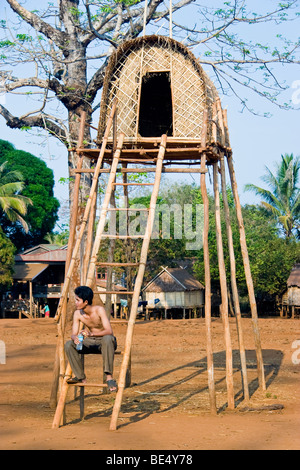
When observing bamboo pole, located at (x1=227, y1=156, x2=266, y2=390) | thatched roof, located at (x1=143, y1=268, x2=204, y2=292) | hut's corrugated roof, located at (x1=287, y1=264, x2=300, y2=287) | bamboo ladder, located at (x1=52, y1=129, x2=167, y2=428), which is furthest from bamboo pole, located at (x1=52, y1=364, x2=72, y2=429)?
hut's corrugated roof, located at (x1=287, y1=264, x2=300, y2=287)

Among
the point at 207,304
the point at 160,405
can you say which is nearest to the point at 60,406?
the point at 160,405

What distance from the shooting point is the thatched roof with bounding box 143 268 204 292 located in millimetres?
29938

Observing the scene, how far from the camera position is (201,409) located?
25.8 feet

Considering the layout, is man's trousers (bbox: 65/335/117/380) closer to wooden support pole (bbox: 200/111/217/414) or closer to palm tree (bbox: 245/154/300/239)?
wooden support pole (bbox: 200/111/217/414)

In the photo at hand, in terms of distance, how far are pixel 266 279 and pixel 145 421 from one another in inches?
990

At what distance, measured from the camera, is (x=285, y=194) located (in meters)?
36.2

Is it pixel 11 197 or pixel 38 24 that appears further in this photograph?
pixel 11 197

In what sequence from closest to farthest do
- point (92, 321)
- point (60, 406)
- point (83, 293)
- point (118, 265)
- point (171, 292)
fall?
point (60, 406) → point (83, 293) → point (92, 321) → point (118, 265) → point (171, 292)

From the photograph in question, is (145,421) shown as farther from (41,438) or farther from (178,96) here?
(178,96)

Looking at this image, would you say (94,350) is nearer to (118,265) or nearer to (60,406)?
(60,406)

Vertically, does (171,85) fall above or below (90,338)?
above

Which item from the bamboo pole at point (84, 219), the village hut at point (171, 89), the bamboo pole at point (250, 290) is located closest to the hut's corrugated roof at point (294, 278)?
the bamboo pole at point (250, 290)

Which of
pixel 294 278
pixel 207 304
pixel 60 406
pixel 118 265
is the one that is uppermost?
pixel 118 265

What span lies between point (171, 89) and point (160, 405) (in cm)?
452
